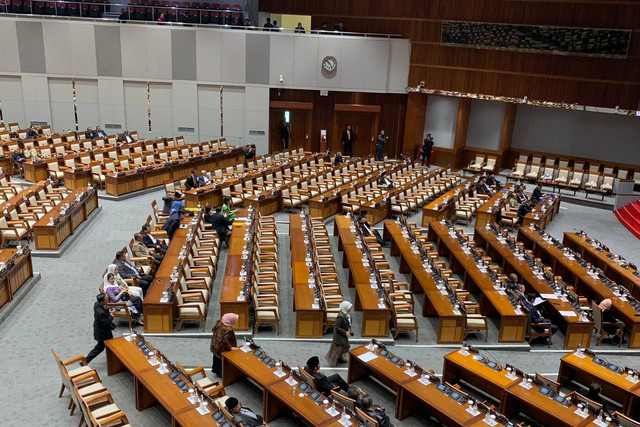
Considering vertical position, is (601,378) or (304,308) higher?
(304,308)

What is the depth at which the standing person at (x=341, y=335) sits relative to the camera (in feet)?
27.2

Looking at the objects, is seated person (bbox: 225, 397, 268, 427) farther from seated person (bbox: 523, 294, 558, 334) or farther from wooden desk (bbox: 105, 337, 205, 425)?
seated person (bbox: 523, 294, 558, 334)

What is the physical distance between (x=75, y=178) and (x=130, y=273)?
694 cm

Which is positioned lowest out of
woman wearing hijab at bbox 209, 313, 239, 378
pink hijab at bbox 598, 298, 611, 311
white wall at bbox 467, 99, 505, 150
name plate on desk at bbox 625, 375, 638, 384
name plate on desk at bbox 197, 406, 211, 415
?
name plate on desk at bbox 625, 375, 638, 384

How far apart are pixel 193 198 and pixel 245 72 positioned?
964 centimetres

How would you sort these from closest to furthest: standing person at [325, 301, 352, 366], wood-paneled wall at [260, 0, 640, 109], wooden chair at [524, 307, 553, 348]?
standing person at [325, 301, 352, 366] < wooden chair at [524, 307, 553, 348] < wood-paneled wall at [260, 0, 640, 109]

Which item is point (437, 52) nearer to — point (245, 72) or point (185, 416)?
point (245, 72)

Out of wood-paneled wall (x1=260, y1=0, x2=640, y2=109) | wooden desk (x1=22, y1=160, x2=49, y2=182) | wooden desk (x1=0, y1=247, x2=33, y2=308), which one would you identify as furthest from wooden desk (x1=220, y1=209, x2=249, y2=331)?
wood-paneled wall (x1=260, y1=0, x2=640, y2=109)

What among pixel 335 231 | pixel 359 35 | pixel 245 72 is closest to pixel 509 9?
pixel 359 35

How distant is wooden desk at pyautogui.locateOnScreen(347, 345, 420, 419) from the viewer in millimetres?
7445

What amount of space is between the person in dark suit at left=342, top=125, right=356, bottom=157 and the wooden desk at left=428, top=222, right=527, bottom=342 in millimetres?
9929

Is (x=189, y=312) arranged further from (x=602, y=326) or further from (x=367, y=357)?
(x=602, y=326)

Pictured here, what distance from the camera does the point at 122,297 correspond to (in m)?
9.54

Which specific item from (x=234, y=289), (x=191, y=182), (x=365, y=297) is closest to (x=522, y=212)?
(x=365, y=297)
